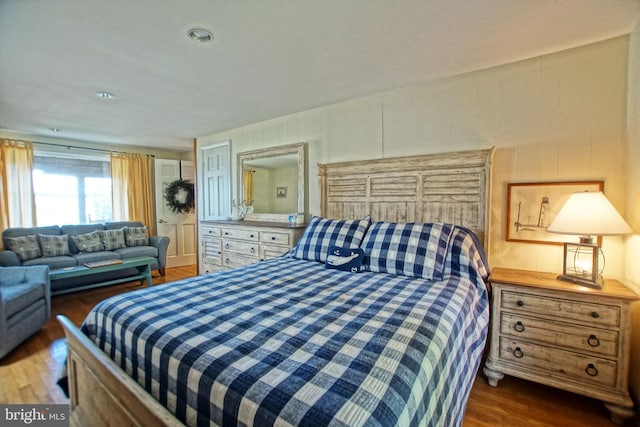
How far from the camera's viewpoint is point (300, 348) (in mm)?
972

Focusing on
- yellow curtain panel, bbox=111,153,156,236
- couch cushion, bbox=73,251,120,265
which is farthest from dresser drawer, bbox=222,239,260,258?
yellow curtain panel, bbox=111,153,156,236

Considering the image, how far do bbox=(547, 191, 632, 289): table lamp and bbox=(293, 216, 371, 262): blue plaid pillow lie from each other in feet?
4.18

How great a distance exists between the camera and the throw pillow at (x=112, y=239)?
4.30 metres

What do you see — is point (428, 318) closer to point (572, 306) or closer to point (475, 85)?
point (572, 306)

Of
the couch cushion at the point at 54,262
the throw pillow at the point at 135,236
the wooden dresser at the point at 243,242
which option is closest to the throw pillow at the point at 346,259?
the wooden dresser at the point at 243,242

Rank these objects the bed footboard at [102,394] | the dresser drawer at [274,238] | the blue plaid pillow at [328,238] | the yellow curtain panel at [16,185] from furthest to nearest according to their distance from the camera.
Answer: the yellow curtain panel at [16,185] → the dresser drawer at [274,238] → the blue plaid pillow at [328,238] → the bed footboard at [102,394]

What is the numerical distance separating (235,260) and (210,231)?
633 millimetres

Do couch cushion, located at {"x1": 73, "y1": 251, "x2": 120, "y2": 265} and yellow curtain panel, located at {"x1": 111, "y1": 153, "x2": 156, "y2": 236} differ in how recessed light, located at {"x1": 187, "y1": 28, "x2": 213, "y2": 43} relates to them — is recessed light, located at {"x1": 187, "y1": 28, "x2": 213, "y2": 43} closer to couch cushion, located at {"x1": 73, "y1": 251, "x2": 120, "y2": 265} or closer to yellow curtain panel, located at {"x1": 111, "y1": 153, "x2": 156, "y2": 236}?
couch cushion, located at {"x1": 73, "y1": 251, "x2": 120, "y2": 265}

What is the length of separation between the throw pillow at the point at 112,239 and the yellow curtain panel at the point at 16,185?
102 cm

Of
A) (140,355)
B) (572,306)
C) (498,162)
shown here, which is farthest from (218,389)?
(498,162)

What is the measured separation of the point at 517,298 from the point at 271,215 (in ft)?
8.80

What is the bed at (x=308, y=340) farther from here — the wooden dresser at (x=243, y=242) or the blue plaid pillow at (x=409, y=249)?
the wooden dresser at (x=243, y=242)

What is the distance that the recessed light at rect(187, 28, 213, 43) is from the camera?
67.0 inches

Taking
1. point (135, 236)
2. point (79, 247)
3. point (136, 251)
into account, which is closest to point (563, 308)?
point (136, 251)
